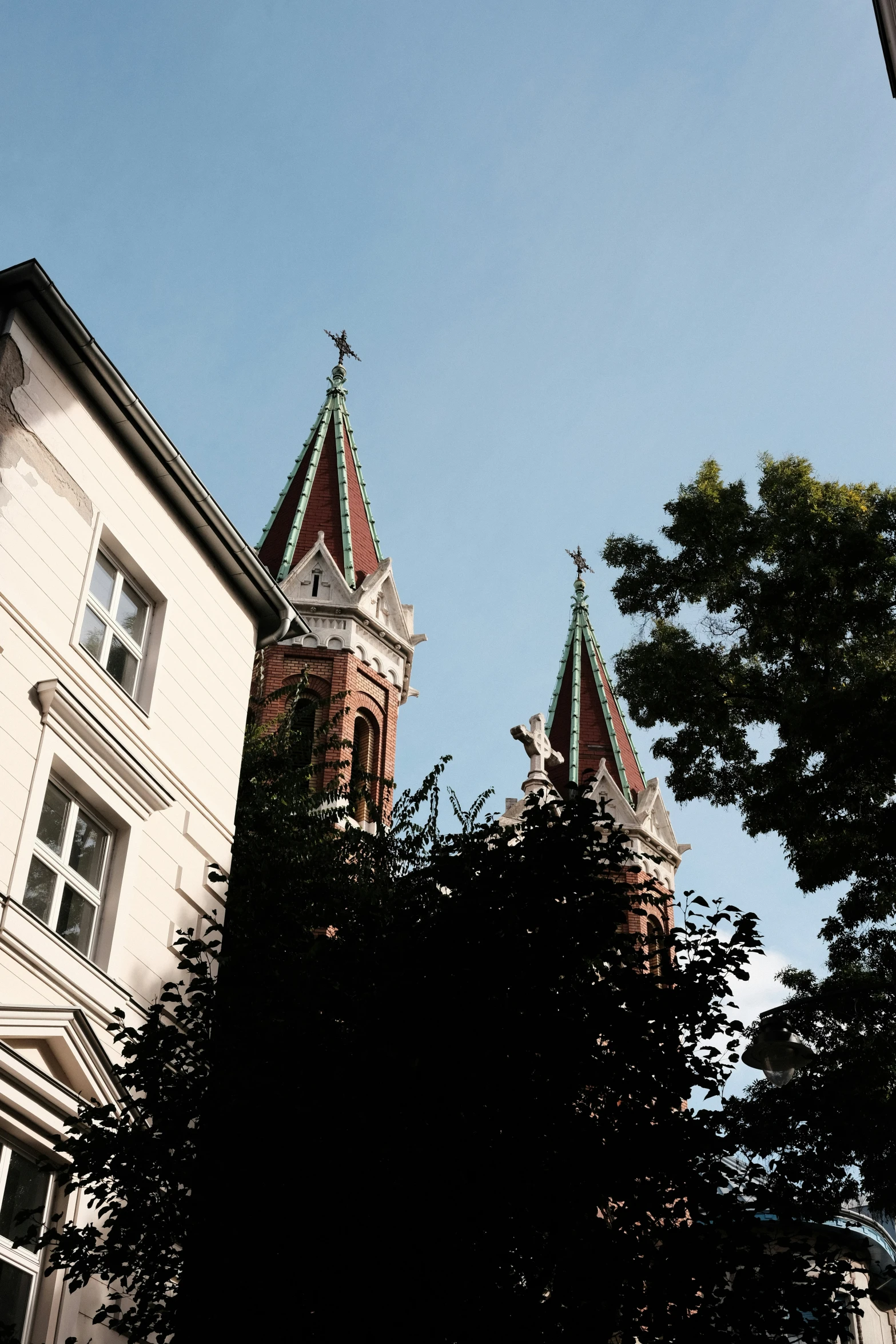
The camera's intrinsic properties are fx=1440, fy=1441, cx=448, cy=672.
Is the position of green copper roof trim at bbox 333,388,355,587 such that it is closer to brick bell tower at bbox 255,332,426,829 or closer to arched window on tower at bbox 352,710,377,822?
brick bell tower at bbox 255,332,426,829

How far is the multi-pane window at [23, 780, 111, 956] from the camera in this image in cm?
1213

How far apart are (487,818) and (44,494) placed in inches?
194

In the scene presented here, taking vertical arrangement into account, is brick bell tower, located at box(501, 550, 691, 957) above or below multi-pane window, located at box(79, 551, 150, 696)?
above

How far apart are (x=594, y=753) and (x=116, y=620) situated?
2560 cm

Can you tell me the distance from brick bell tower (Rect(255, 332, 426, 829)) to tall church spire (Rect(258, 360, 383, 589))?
0.03 metres

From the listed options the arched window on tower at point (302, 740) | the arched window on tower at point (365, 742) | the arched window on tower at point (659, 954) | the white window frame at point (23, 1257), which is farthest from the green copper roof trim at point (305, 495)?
the arched window on tower at point (659, 954)

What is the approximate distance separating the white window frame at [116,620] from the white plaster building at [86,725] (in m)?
0.03

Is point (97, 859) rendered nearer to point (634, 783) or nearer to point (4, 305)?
point (4, 305)

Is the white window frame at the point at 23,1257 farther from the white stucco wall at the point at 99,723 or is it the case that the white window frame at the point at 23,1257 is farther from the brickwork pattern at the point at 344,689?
the brickwork pattern at the point at 344,689

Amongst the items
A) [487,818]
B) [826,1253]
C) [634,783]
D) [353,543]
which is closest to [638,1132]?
[826,1253]

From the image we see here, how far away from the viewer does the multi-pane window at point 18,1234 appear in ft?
34.5

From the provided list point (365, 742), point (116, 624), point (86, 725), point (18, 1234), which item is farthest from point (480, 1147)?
point (365, 742)

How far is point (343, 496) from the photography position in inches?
1396

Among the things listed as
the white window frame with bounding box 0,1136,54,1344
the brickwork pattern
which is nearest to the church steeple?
the brickwork pattern
